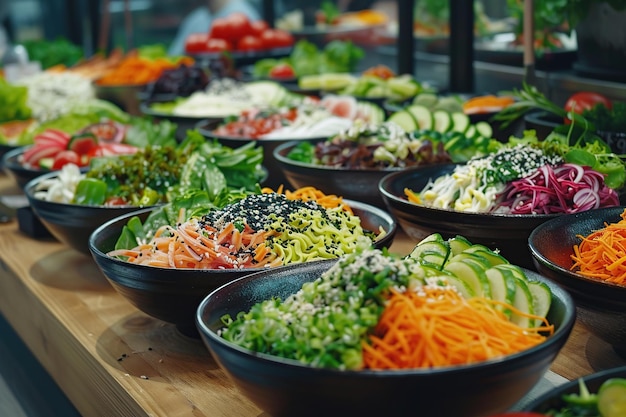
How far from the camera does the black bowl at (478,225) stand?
189 centimetres

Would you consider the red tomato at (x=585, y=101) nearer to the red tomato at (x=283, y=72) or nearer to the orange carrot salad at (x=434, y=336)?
the orange carrot salad at (x=434, y=336)

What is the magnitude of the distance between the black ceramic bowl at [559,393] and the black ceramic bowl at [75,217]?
1.46m

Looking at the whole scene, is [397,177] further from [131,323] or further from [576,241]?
[131,323]

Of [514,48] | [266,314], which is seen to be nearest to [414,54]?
[514,48]

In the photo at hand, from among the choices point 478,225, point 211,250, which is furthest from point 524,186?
point 211,250

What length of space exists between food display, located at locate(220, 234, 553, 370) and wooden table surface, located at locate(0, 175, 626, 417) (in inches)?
10.3

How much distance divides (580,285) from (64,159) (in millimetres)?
2086

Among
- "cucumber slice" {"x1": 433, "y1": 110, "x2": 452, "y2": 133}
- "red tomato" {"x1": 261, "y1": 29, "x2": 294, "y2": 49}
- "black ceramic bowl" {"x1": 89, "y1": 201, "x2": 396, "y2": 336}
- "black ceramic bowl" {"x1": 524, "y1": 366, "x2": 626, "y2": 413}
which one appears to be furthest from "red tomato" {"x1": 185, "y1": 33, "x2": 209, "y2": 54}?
"black ceramic bowl" {"x1": 524, "y1": 366, "x2": 626, "y2": 413}

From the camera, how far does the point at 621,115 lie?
2475 mm

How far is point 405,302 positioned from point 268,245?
62cm

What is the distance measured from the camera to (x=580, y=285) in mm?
1486

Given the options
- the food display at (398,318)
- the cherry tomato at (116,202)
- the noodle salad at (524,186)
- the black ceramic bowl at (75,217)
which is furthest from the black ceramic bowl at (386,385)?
the cherry tomato at (116,202)

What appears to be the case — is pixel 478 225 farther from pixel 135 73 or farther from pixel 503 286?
pixel 135 73

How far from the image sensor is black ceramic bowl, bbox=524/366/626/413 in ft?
3.71
